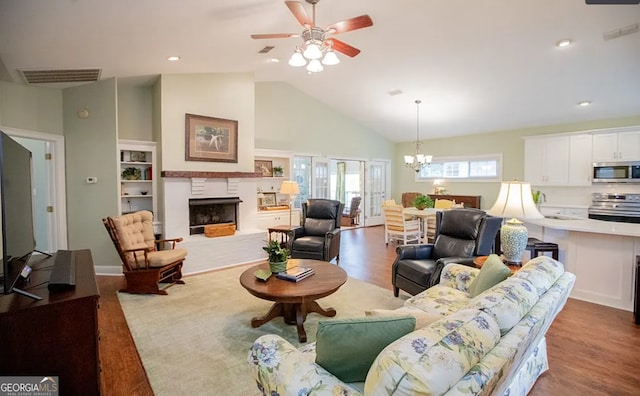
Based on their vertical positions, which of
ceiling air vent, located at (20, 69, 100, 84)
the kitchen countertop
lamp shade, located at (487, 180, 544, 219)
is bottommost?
the kitchen countertop

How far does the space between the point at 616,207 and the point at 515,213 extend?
496cm

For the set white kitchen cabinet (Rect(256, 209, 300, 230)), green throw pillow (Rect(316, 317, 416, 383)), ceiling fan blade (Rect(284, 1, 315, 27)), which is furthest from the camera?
white kitchen cabinet (Rect(256, 209, 300, 230))

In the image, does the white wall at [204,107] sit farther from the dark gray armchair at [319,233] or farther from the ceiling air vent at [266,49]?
the dark gray armchair at [319,233]

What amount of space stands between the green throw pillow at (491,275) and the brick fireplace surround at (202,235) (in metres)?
3.88

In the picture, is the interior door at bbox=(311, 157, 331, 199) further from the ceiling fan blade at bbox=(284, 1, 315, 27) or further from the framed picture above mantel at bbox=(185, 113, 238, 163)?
the ceiling fan blade at bbox=(284, 1, 315, 27)

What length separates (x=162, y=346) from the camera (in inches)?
103

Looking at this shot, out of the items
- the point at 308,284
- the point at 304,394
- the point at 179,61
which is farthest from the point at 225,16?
the point at 304,394

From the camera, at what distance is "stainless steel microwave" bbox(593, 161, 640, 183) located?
5.70 metres

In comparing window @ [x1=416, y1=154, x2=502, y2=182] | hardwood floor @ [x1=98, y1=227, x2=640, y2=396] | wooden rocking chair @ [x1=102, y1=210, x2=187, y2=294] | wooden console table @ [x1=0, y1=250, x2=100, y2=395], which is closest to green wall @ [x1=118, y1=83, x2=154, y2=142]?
wooden rocking chair @ [x1=102, y1=210, x2=187, y2=294]

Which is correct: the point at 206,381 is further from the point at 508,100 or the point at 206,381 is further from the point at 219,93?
the point at 508,100

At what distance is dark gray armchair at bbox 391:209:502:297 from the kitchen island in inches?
34.3

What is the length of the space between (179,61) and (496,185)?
745 cm

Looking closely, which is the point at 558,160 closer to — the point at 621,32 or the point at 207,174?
the point at 621,32

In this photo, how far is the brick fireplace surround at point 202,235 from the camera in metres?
4.83
